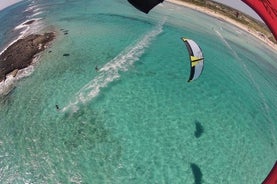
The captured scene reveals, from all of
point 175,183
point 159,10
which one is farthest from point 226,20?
point 175,183

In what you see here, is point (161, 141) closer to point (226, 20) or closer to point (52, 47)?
point (52, 47)

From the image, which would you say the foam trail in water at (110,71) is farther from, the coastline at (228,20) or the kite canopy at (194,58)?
the coastline at (228,20)

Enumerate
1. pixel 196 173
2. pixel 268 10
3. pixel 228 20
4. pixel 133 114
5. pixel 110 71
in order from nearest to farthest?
pixel 268 10 → pixel 196 173 → pixel 133 114 → pixel 110 71 → pixel 228 20

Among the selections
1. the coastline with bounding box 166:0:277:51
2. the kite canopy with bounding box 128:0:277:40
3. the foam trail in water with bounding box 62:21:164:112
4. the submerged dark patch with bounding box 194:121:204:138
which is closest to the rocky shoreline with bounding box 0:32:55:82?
the foam trail in water with bounding box 62:21:164:112

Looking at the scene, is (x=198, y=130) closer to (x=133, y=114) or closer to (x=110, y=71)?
(x=133, y=114)

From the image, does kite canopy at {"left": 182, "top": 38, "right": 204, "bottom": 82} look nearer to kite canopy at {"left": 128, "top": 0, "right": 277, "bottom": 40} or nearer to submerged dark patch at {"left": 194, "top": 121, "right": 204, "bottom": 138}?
kite canopy at {"left": 128, "top": 0, "right": 277, "bottom": 40}

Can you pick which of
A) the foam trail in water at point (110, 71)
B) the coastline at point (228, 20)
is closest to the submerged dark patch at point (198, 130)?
the foam trail in water at point (110, 71)

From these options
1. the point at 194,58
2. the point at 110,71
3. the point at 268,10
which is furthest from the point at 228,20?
the point at 268,10
